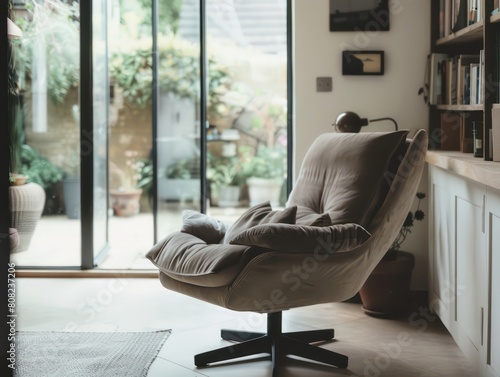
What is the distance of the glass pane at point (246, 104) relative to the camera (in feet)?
15.0

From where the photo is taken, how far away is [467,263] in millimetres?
2738

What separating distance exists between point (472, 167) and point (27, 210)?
9.84 feet

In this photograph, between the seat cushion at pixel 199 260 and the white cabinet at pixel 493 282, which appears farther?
the seat cushion at pixel 199 260

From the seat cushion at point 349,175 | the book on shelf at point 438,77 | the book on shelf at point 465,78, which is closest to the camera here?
the seat cushion at point 349,175

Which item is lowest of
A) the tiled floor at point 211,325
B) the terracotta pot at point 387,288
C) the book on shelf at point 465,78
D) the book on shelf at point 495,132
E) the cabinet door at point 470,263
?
the tiled floor at point 211,325

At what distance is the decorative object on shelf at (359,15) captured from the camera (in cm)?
398

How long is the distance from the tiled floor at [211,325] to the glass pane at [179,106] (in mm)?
655

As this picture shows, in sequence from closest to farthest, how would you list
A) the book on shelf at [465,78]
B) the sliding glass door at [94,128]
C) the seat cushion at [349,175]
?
1. the seat cushion at [349,175]
2. the book on shelf at [465,78]
3. the sliding glass door at [94,128]

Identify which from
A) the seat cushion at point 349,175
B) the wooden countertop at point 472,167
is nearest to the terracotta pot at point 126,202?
the seat cushion at point 349,175

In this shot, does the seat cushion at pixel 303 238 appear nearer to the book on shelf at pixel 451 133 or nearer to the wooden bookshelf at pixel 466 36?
the wooden bookshelf at pixel 466 36

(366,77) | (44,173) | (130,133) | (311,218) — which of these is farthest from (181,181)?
(311,218)

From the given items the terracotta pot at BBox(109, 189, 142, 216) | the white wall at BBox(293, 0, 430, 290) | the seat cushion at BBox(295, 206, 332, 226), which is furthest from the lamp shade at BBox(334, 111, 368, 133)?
the terracotta pot at BBox(109, 189, 142, 216)

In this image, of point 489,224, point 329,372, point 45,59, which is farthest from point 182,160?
point 489,224

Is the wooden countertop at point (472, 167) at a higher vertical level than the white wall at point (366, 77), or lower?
lower
